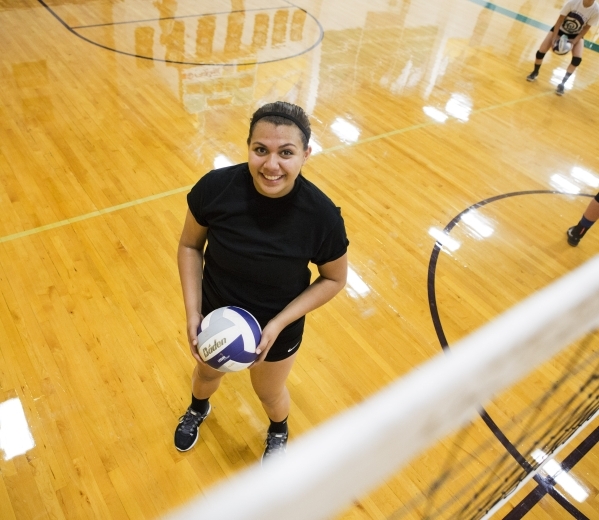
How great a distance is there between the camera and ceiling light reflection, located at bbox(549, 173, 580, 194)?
493cm

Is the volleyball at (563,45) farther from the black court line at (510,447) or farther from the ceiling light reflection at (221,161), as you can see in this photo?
the ceiling light reflection at (221,161)

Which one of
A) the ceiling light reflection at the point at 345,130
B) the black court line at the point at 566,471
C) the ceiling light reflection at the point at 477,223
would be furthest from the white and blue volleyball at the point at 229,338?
the ceiling light reflection at the point at 345,130

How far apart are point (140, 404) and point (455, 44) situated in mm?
7901

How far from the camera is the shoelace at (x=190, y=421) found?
248 cm

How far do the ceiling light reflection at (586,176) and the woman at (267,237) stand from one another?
14.8 feet

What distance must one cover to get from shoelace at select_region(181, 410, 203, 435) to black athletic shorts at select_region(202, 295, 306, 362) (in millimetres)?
829

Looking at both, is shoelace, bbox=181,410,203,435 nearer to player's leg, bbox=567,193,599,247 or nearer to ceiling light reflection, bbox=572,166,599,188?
player's leg, bbox=567,193,599,247

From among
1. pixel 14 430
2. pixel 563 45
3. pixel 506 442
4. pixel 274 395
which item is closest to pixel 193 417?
pixel 274 395

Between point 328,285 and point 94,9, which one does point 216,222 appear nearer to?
point 328,285

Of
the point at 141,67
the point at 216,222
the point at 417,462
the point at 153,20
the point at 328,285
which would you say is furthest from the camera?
the point at 153,20

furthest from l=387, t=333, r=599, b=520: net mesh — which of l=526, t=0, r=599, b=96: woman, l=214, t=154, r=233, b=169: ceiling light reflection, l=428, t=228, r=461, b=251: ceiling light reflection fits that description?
l=526, t=0, r=599, b=96: woman

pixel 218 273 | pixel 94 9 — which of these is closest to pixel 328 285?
pixel 218 273

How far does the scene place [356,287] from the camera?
353cm

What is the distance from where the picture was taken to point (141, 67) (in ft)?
19.5
